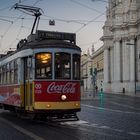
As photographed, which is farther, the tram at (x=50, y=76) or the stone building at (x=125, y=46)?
the stone building at (x=125, y=46)

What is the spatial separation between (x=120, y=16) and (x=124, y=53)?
7.35 metres

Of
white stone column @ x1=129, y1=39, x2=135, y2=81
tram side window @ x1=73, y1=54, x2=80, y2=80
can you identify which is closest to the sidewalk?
tram side window @ x1=73, y1=54, x2=80, y2=80

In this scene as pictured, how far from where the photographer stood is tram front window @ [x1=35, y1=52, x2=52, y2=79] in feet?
53.9

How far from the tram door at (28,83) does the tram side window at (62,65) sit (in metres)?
0.99

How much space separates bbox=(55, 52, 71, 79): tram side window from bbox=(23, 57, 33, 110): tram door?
989 mm

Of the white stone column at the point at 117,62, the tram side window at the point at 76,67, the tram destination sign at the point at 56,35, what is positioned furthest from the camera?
the white stone column at the point at 117,62

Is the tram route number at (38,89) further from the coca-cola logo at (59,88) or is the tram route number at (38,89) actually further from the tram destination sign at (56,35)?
the tram destination sign at (56,35)

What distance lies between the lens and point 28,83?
17047mm

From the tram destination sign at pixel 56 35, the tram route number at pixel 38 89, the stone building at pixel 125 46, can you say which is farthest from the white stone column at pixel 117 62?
the tram route number at pixel 38 89

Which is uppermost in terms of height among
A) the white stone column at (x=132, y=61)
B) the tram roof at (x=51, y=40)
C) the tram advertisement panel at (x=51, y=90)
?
the white stone column at (x=132, y=61)

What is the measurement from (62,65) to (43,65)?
2.24 feet

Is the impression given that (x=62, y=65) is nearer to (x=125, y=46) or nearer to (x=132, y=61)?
(x=132, y=61)

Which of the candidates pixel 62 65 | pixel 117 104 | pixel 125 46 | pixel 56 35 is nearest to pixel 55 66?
pixel 62 65

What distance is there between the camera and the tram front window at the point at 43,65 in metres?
16.4
